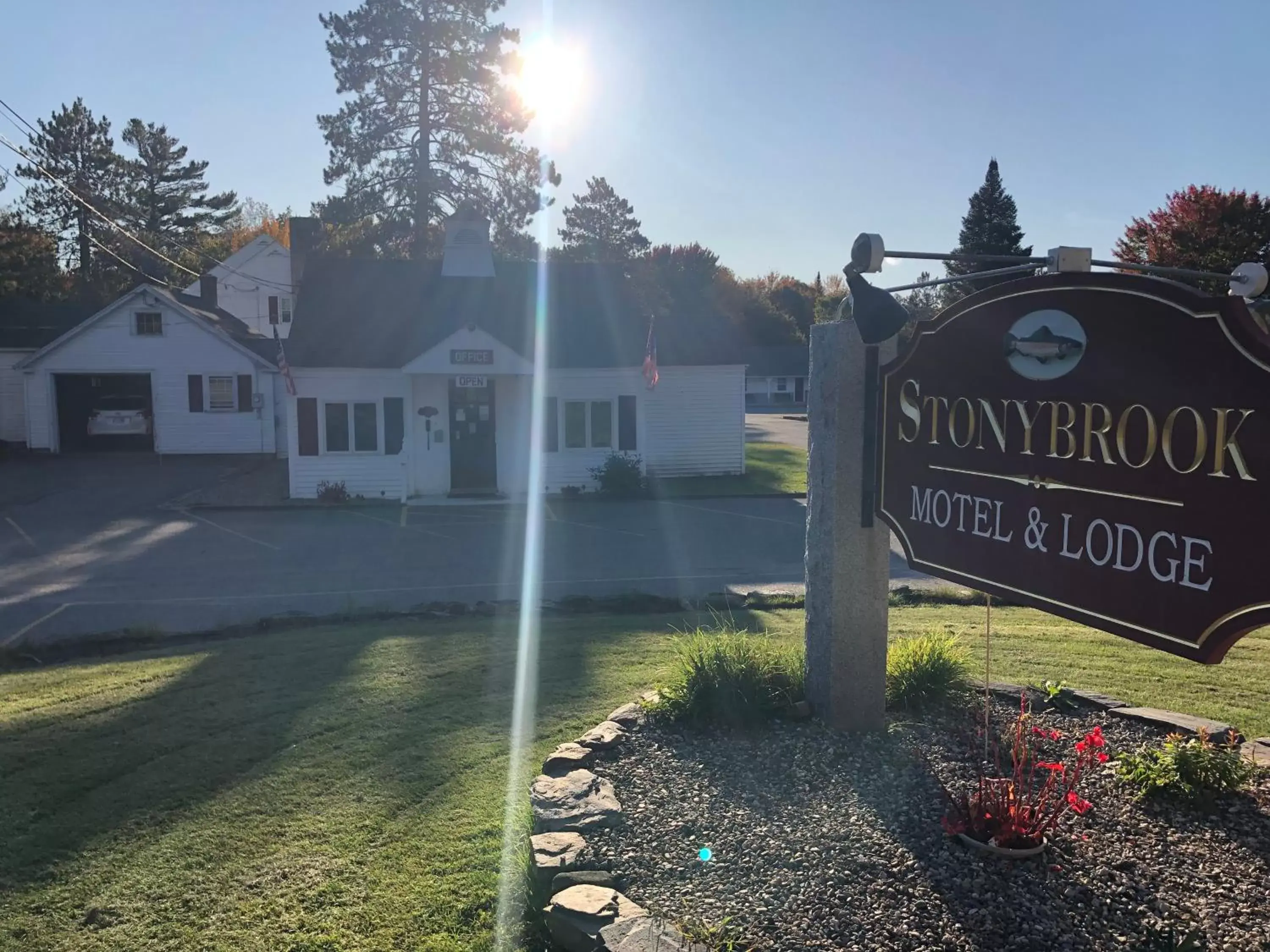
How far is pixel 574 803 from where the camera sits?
15.4 feet

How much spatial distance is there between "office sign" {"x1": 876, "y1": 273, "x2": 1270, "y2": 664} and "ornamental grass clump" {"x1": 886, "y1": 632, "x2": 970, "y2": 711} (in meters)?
1.45

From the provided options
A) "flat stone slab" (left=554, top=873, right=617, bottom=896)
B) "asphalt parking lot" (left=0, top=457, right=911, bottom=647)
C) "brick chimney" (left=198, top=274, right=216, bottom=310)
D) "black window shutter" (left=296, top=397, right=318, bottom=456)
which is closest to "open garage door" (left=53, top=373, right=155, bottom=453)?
"brick chimney" (left=198, top=274, right=216, bottom=310)

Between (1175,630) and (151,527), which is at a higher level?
(1175,630)

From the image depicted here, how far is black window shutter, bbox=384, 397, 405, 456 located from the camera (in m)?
23.2

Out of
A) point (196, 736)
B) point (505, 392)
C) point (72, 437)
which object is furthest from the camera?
point (72, 437)

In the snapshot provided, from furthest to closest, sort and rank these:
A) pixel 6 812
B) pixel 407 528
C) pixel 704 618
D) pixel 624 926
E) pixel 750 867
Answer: pixel 407 528
pixel 704 618
pixel 6 812
pixel 750 867
pixel 624 926

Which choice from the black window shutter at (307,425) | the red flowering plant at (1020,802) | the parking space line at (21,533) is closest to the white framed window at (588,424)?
the black window shutter at (307,425)

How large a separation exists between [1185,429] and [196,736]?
19.4 feet

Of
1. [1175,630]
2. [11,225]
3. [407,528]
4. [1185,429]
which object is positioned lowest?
[407,528]

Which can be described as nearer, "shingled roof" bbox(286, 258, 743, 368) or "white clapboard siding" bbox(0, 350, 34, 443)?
"shingled roof" bbox(286, 258, 743, 368)

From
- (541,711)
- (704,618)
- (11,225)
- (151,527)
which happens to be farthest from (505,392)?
(11,225)

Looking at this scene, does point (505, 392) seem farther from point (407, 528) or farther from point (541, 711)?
point (541, 711)

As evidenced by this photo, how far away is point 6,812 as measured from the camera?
5.29m

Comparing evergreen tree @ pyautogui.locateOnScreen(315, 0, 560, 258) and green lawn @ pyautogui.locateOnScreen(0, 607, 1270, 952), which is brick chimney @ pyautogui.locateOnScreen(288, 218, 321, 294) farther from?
green lawn @ pyautogui.locateOnScreen(0, 607, 1270, 952)
